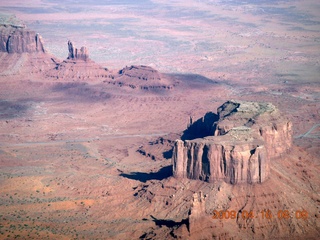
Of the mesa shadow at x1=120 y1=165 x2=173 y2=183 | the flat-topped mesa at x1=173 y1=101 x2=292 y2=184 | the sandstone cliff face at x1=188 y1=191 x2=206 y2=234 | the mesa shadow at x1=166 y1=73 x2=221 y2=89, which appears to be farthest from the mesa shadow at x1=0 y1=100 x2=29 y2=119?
the sandstone cliff face at x1=188 y1=191 x2=206 y2=234

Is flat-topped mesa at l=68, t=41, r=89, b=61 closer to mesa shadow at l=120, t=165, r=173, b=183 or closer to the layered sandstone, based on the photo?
Result: the layered sandstone

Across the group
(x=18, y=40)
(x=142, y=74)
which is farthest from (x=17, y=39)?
(x=142, y=74)

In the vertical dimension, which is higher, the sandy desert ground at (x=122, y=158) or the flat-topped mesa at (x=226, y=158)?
the flat-topped mesa at (x=226, y=158)

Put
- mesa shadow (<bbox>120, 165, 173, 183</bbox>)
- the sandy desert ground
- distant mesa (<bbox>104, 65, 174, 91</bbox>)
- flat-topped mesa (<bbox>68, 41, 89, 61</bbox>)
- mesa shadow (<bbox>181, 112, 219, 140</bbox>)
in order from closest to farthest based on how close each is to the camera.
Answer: the sandy desert ground < mesa shadow (<bbox>120, 165, 173, 183</bbox>) < mesa shadow (<bbox>181, 112, 219, 140</bbox>) < distant mesa (<bbox>104, 65, 174, 91</bbox>) < flat-topped mesa (<bbox>68, 41, 89, 61</bbox>)

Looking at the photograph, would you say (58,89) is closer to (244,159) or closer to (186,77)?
(186,77)
